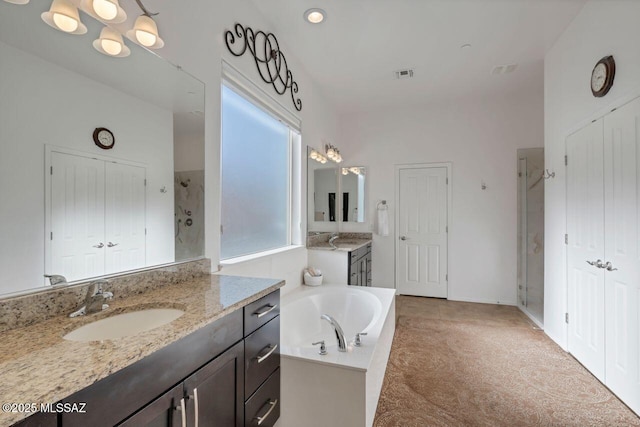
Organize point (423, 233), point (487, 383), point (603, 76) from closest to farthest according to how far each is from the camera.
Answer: point (603, 76) → point (487, 383) → point (423, 233)

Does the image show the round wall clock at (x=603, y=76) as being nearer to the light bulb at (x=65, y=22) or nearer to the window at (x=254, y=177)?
the window at (x=254, y=177)

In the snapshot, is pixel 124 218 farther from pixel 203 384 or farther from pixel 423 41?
pixel 423 41

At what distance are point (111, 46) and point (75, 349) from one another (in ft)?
3.86

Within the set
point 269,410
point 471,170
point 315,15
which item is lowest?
point 269,410


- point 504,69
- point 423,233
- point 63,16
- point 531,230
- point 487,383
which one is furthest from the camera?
point 423,233

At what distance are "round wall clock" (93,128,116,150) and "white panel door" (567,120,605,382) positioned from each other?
3006mm

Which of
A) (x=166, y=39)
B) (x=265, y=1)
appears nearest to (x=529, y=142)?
(x=265, y=1)

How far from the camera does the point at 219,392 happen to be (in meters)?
1.06

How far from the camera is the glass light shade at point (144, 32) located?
1230 millimetres

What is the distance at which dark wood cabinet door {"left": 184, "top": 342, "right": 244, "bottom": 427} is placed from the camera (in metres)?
0.93

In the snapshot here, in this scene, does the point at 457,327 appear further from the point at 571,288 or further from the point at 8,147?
the point at 8,147

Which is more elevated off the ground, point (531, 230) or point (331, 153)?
point (331, 153)

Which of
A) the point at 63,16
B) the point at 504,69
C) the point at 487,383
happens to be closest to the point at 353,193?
the point at 504,69

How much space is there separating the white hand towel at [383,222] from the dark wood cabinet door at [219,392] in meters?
3.41
